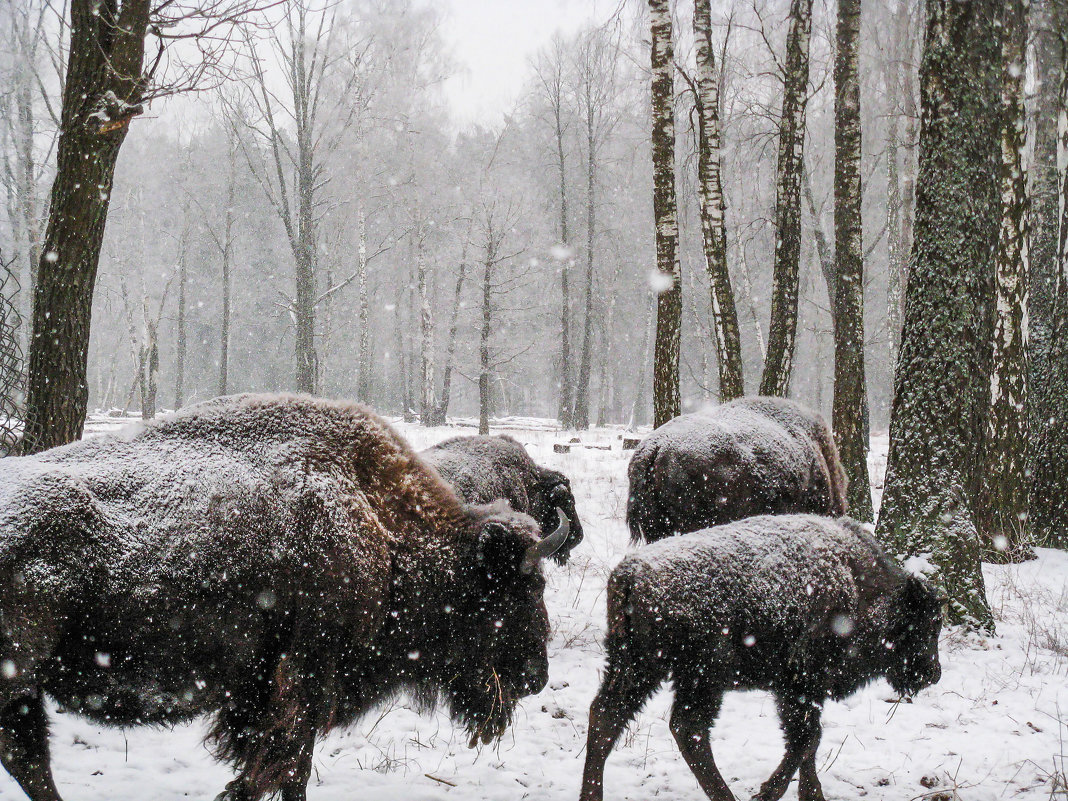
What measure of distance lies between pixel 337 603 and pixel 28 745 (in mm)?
1215

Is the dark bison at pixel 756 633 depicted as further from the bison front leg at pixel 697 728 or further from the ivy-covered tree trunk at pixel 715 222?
the ivy-covered tree trunk at pixel 715 222

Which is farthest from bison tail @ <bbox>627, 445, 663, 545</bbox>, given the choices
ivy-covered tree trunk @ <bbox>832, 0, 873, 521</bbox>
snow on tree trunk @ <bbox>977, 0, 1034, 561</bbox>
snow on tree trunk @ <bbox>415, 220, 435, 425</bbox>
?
snow on tree trunk @ <bbox>415, 220, 435, 425</bbox>

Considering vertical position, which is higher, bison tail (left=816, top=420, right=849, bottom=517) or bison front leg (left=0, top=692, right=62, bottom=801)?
bison tail (left=816, top=420, right=849, bottom=517)

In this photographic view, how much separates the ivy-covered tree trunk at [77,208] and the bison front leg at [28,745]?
8.55 feet

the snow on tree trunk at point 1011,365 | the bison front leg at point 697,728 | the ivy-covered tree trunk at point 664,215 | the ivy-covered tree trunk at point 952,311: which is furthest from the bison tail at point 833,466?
the bison front leg at point 697,728

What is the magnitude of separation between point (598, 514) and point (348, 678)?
6280mm

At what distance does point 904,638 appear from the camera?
3.57m

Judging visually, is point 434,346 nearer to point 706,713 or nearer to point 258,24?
point 258,24

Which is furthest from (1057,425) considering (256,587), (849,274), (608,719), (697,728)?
(256,587)

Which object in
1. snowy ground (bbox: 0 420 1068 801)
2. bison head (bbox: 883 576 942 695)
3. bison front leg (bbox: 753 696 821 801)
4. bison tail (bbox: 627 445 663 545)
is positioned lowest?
snowy ground (bbox: 0 420 1068 801)

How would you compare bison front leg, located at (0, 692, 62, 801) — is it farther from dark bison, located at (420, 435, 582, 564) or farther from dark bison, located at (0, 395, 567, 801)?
dark bison, located at (420, 435, 582, 564)

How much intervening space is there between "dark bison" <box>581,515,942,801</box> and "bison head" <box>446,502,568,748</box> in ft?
1.12

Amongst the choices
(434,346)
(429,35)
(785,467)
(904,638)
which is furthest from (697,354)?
(904,638)

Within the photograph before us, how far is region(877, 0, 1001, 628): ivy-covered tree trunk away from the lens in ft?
16.2
